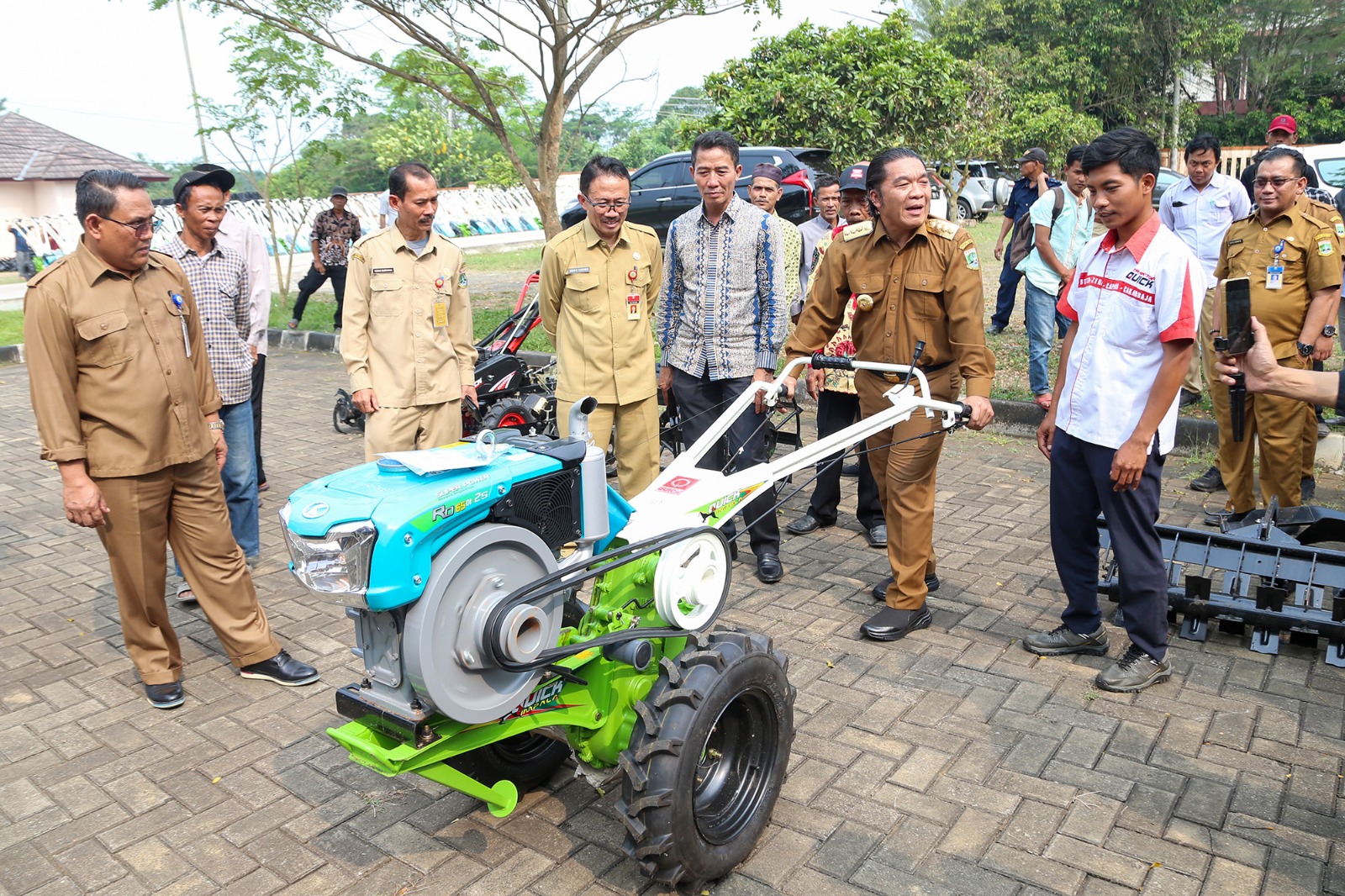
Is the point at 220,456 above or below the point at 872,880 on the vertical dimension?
above

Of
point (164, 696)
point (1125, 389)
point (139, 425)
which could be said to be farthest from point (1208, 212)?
point (164, 696)

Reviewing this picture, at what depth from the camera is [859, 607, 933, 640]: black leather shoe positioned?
4586 mm

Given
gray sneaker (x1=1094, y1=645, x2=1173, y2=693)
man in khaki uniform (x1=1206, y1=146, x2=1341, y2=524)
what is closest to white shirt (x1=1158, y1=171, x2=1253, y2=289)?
man in khaki uniform (x1=1206, y1=146, x2=1341, y2=524)

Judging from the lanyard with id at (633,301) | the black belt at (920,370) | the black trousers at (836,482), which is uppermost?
the lanyard with id at (633,301)

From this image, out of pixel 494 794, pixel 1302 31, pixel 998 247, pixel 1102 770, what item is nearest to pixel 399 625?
pixel 494 794

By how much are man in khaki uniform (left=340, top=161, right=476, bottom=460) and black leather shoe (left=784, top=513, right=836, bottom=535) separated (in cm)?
233

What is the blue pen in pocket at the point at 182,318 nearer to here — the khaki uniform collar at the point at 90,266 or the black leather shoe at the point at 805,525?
the khaki uniform collar at the point at 90,266

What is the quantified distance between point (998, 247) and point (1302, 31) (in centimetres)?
3088

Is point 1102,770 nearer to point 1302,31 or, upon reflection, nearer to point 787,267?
point 787,267

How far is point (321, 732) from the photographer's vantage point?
3.98 metres

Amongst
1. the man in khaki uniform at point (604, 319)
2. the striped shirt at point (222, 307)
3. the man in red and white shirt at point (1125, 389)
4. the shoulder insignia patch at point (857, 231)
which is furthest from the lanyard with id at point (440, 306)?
the man in red and white shirt at point (1125, 389)

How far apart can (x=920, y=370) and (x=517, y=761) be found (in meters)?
2.39

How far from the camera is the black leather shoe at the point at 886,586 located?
5.06 metres

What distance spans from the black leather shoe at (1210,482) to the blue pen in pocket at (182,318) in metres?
Result: 5.79
